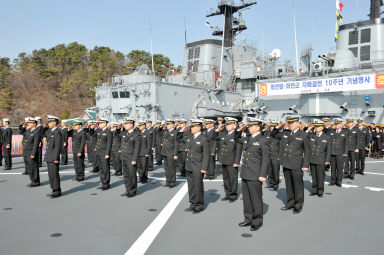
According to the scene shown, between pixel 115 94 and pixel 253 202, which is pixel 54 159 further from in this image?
pixel 115 94


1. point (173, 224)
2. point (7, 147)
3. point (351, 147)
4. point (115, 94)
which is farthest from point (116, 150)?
point (115, 94)

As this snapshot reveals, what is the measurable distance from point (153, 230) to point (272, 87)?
1619 cm

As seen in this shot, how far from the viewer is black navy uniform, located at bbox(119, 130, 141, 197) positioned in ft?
21.0

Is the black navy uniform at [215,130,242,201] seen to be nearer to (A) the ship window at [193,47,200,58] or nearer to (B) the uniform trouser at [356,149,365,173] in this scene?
(B) the uniform trouser at [356,149,365,173]

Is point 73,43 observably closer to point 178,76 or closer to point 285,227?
point 178,76

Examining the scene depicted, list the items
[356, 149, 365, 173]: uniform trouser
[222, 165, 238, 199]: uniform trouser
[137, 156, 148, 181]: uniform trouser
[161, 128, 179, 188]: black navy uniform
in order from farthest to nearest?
[356, 149, 365, 173]: uniform trouser
[137, 156, 148, 181]: uniform trouser
[161, 128, 179, 188]: black navy uniform
[222, 165, 238, 199]: uniform trouser

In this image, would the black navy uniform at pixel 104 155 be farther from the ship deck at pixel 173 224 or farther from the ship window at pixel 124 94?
the ship window at pixel 124 94

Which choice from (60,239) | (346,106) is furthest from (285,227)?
(346,106)

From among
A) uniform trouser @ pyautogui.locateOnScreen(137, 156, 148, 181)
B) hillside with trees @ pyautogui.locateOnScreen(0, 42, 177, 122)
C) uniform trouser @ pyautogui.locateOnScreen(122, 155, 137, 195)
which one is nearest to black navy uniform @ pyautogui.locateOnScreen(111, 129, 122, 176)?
uniform trouser @ pyautogui.locateOnScreen(137, 156, 148, 181)

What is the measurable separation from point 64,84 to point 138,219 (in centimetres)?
4039

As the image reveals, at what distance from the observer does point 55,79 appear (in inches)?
1714

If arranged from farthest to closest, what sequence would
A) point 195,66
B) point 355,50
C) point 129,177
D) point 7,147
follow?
point 195,66 < point 355,50 < point 7,147 < point 129,177

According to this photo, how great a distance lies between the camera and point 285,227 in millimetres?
4520

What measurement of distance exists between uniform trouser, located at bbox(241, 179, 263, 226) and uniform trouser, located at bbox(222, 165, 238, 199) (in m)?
1.53
